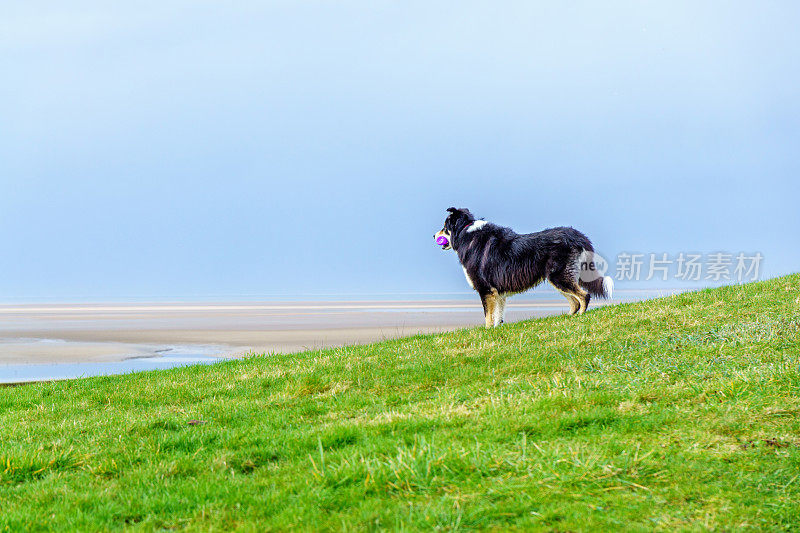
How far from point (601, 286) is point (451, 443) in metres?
11.0

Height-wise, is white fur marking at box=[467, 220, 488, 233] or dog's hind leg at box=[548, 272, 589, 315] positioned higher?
white fur marking at box=[467, 220, 488, 233]

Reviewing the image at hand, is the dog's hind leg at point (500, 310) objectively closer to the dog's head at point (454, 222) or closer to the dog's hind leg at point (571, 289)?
the dog's hind leg at point (571, 289)

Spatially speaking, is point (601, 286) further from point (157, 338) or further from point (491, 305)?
point (157, 338)

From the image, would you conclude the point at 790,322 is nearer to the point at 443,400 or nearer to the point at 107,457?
the point at 443,400

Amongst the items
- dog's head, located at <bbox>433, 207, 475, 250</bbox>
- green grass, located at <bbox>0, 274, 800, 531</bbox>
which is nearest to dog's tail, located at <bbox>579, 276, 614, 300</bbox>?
green grass, located at <bbox>0, 274, 800, 531</bbox>

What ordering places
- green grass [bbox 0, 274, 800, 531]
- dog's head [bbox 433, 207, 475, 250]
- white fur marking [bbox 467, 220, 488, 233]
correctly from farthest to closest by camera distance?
dog's head [bbox 433, 207, 475, 250], white fur marking [bbox 467, 220, 488, 233], green grass [bbox 0, 274, 800, 531]

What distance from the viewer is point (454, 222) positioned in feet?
57.8

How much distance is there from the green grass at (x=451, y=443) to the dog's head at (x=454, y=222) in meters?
5.17

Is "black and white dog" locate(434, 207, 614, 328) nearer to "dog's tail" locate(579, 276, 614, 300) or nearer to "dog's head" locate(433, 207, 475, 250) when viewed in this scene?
"dog's tail" locate(579, 276, 614, 300)

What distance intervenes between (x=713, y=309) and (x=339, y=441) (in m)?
11.3

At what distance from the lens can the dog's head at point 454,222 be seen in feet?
57.4

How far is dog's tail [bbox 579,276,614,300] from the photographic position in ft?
52.6

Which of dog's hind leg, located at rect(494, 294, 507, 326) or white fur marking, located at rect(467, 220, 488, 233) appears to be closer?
dog's hind leg, located at rect(494, 294, 507, 326)

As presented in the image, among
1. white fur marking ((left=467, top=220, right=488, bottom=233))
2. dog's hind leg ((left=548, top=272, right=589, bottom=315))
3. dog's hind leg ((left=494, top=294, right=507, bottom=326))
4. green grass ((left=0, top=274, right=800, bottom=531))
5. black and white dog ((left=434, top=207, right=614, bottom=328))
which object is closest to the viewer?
green grass ((left=0, top=274, right=800, bottom=531))
